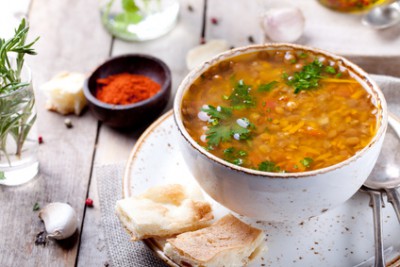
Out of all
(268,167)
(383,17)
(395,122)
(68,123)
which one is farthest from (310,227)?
(383,17)

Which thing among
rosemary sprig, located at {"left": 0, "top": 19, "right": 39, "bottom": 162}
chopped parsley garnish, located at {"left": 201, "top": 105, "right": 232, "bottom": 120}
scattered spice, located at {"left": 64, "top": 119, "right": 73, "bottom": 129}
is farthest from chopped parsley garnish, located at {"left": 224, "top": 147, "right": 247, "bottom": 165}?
scattered spice, located at {"left": 64, "top": 119, "right": 73, "bottom": 129}

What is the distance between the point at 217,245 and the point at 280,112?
1.41 ft

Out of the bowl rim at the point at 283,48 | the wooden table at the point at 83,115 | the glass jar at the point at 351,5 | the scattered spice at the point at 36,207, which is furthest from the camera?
the glass jar at the point at 351,5

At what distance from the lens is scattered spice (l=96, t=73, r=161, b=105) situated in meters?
2.54

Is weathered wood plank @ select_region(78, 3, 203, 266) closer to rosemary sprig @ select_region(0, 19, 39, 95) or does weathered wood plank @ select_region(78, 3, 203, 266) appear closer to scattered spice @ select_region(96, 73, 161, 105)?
scattered spice @ select_region(96, 73, 161, 105)

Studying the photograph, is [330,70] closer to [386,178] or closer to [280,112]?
[280,112]

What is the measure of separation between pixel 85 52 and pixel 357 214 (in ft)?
5.26

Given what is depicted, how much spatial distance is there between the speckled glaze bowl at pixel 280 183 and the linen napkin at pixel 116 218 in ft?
0.98

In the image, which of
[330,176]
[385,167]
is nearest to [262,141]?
[330,176]

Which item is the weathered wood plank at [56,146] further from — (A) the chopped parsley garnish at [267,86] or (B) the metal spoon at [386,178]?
(B) the metal spoon at [386,178]

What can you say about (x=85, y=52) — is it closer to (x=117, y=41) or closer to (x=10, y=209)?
(x=117, y=41)

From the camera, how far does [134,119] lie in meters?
2.51

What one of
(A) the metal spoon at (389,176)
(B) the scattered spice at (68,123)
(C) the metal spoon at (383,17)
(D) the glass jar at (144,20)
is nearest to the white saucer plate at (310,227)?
(A) the metal spoon at (389,176)

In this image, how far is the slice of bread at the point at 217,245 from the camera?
5.59 ft
